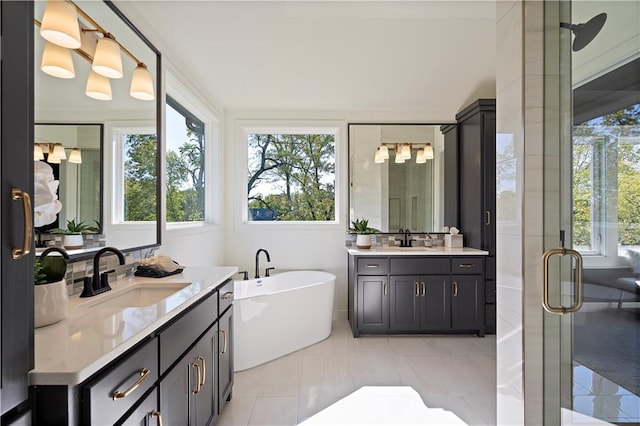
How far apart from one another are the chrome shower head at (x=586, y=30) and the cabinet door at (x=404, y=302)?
2.48 m

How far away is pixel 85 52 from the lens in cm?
157

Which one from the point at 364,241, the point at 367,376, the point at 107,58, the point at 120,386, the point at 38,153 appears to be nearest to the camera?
the point at 120,386

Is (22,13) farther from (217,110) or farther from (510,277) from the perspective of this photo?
(217,110)

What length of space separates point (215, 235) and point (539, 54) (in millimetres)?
3150

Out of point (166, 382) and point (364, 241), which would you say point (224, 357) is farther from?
point (364, 241)

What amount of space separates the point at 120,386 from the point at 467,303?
10.6 feet

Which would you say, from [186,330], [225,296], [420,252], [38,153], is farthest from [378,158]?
[38,153]

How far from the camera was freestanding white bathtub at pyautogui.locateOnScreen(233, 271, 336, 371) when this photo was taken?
103 inches

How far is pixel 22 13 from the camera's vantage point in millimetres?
733

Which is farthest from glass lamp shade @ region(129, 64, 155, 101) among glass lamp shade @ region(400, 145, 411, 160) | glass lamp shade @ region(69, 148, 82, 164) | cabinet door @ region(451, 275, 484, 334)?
cabinet door @ region(451, 275, 484, 334)

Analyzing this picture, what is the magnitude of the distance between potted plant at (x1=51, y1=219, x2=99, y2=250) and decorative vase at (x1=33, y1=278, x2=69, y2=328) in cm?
43

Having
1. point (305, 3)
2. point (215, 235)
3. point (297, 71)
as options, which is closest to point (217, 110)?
point (297, 71)

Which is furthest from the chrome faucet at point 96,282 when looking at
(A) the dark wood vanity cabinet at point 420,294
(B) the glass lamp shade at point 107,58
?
(A) the dark wood vanity cabinet at point 420,294

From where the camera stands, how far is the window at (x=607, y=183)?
3.48ft
